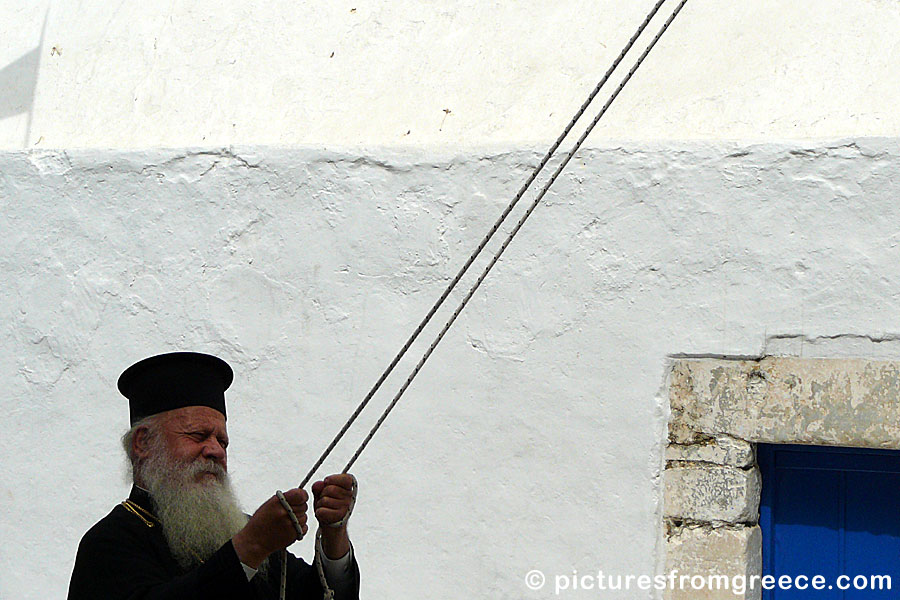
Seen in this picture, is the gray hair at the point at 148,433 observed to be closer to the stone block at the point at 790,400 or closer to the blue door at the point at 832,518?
the stone block at the point at 790,400

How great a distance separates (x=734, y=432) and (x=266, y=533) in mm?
1720

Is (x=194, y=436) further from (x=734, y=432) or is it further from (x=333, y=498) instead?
(x=734, y=432)

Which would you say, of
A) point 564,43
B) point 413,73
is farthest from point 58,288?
point 564,43

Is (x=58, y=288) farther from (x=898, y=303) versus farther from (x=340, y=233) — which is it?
(x=898, y=303)

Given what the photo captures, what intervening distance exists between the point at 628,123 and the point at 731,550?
1469 mm

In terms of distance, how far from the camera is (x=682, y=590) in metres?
3.53

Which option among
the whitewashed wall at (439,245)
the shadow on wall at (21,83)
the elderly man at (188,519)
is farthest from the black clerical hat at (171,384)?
the shadow on wall at (21,83)

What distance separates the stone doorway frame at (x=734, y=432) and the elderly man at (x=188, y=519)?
→ 1242mm

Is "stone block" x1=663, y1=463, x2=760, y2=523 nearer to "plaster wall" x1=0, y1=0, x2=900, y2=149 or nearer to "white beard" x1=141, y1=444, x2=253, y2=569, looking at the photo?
"plaster wall" x1=0, y1=0, x2=900, y2=149

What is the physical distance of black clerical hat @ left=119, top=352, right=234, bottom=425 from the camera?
279 centimetres

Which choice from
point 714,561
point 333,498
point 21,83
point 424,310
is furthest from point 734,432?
point 21,83

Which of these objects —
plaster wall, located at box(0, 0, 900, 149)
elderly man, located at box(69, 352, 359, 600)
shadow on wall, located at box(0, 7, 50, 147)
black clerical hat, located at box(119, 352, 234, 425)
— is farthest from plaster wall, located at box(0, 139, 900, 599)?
black clerical hat, located at box(119, 352, 234, 425)

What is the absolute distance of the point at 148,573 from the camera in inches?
101

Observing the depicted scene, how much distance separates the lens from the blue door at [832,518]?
3.58 metres
